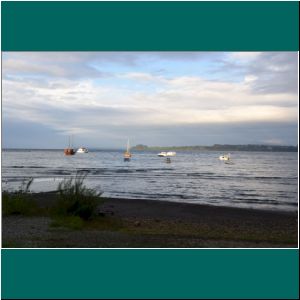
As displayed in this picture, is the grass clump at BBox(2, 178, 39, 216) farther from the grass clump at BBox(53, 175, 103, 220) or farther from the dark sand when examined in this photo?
the grass clump at BBox(53, 175, 103, 220)

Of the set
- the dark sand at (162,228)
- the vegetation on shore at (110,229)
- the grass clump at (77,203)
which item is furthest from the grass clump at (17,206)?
the grass clump at (77,203)

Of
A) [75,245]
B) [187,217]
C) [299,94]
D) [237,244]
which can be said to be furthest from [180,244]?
[187,217]

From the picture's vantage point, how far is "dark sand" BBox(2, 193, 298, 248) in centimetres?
617

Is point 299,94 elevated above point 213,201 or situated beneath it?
elevated above

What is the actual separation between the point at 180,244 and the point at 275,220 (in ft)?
19.0

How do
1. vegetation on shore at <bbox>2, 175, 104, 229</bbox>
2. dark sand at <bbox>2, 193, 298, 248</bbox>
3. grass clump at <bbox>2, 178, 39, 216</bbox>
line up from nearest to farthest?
dark sand at <bbox>2, 193, 298, 248</bbox> < vegetation on shore at <bbox>2, 175, 104, 229</bbox> < grass clump at <bbox>2, 178, 39, 216</bbox>

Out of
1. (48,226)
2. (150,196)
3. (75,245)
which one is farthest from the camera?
(150,196)

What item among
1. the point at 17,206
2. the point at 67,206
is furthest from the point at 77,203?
the point at 17,206

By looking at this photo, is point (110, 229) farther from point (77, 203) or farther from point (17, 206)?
point (17, 206)

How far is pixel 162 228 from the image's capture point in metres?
8.73

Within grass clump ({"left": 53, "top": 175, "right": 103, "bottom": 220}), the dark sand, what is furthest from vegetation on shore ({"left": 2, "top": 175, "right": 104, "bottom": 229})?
the dark sand

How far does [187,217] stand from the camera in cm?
1118

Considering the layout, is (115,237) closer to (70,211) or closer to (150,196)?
(70,211)

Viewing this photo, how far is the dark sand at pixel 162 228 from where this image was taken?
6171mm
